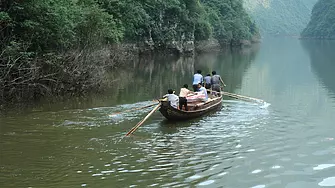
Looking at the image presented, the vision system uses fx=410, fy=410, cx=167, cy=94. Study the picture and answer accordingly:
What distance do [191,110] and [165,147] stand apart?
451 centimetres

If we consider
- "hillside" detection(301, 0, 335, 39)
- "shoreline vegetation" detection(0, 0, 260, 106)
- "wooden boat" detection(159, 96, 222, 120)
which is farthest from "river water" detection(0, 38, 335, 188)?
"hillside" detection(301, 0, 335, 39)

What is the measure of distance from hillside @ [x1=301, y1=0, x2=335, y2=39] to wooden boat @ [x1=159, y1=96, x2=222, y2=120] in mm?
118094

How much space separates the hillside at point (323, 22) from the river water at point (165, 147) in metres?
116

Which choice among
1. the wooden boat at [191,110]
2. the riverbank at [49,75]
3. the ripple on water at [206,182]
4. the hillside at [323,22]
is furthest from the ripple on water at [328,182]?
the hillside at [323,22]

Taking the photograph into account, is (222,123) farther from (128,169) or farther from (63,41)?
(63,41)

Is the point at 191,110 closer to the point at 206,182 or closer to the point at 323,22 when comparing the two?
the point at 206,182

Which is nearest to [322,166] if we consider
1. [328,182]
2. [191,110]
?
[328,182]

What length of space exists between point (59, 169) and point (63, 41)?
11251 millimetres

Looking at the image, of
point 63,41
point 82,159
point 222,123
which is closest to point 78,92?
point 63,41

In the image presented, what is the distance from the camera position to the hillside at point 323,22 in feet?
415

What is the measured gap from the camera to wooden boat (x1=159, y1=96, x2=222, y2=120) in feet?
50.1

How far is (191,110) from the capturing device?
53.9ft

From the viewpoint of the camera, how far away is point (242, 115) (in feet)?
56.7

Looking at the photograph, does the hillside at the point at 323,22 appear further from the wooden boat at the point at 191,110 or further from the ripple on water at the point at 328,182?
the ripple on water at the point at 328,182
